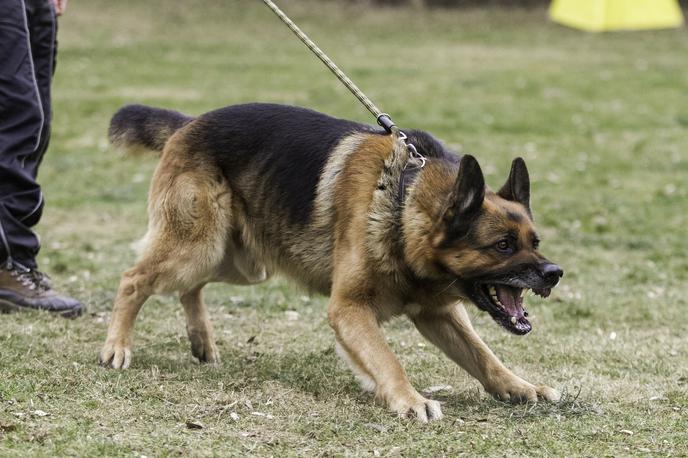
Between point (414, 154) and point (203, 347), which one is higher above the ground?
point (414, 154)

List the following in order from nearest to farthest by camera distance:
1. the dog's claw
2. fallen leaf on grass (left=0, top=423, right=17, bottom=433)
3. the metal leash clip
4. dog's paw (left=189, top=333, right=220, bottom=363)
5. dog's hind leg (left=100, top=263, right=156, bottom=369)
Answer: fallen leaf on grass (left=0, top=423, right=17, bottom=433), the dog's claw, the metal leash clip, dog's hind leg (left=100, top=263, right=156, bottom=369), dog's paw (left=189, top=333, right=220, bottom=363)

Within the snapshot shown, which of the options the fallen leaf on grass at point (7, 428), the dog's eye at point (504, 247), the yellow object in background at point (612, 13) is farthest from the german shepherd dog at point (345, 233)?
the yellow object in background at point (612, 13)

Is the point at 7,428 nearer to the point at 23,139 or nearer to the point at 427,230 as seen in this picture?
the point at 427,230

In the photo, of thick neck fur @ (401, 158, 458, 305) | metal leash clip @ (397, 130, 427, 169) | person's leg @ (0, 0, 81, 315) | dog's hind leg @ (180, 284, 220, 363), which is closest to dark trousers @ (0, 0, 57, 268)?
person's leg @ (0, 0, 81, 315)

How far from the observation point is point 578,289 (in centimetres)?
789

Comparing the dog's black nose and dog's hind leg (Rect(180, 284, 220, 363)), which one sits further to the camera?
dog's hind leg (Rect(180, 284, 220, 363))

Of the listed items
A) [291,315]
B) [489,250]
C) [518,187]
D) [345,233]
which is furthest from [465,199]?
[291,315]

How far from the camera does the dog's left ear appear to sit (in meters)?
4.84

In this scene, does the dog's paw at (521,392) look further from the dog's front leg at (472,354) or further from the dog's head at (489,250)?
the dog's head at (489,250)

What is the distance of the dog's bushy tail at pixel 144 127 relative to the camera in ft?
19.6

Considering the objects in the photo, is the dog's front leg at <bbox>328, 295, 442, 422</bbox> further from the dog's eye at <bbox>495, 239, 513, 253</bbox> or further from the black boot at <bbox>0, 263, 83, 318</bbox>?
the black boot at <bbox>0, 263, 83, 318</bbox>

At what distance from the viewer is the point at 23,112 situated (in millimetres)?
6277

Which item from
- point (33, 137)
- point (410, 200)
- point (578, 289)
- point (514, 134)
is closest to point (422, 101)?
point (514, 134)

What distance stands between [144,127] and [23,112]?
33.8 inches
